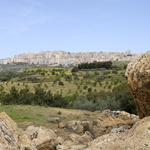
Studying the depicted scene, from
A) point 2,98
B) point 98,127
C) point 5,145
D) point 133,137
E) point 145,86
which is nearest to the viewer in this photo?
point 5,145

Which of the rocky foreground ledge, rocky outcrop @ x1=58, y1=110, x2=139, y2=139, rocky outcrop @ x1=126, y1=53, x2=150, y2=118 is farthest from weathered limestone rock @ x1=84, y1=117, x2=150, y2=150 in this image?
rocky outcrop @ x1=58, y1=110, x2=139, y2=139

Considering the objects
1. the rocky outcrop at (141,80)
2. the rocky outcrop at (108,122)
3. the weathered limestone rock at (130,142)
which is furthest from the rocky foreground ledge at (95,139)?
the rocky outcrop at (108,122)

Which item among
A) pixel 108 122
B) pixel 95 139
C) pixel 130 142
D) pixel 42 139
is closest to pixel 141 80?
pixel 95 139

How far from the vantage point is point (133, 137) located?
9.07 ft

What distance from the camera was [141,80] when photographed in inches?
183

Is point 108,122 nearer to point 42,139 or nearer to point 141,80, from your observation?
point 42,139

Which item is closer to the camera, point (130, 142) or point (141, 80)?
point (130, 142)

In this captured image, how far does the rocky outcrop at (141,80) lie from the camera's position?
4.55 m

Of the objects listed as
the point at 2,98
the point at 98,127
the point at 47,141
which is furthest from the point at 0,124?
the point at 2,98

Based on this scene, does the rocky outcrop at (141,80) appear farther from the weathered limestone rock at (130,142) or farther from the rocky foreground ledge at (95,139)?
the weathered limestone rock at (130,142)

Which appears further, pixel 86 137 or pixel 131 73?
pixel 86 137

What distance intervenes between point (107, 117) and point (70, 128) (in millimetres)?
3086

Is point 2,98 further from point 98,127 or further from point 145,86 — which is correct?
point 145,86

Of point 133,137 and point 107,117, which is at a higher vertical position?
point 133,137
